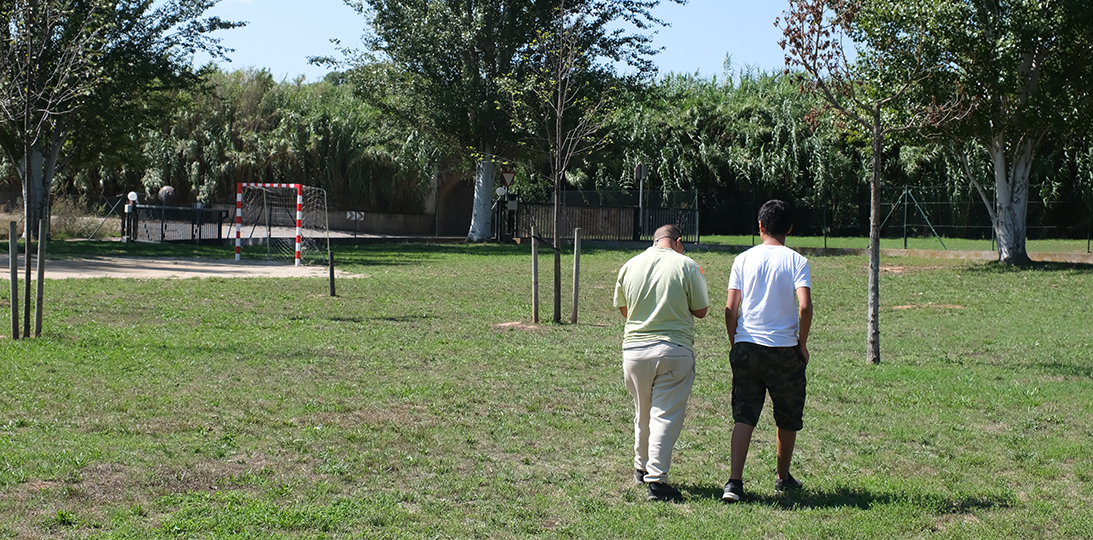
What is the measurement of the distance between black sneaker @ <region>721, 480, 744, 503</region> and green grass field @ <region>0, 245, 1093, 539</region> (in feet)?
0.23

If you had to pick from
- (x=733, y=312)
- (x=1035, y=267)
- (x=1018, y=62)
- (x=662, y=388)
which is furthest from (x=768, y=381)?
(x=1035, y=267)

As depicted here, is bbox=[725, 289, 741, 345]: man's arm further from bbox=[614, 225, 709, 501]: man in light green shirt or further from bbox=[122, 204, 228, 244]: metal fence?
bbox=[122, 204, 228, 244]: metal fence

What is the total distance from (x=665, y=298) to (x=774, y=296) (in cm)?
55

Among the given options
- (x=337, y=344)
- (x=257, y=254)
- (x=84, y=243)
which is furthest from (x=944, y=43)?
(x=84, y=243)

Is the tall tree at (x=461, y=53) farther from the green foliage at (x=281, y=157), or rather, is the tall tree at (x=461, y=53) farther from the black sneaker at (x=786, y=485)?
the black sneaker at (x=786, y=485)

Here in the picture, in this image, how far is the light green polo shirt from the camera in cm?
536

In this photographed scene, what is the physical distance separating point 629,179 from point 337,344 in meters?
33.7

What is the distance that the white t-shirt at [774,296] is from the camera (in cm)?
521

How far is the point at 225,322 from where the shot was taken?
42.6ft

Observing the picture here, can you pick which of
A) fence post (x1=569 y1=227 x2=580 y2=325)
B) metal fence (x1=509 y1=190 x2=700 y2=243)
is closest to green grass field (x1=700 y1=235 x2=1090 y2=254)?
metal fence (x1=509 y1=190 x2=700 y2=243)

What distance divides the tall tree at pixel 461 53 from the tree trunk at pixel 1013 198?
→ 540 inches

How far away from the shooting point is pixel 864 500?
17.6 feet

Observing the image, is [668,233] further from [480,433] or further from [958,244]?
[958,244]

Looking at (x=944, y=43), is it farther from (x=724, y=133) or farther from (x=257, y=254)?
(x=724, y=133)
